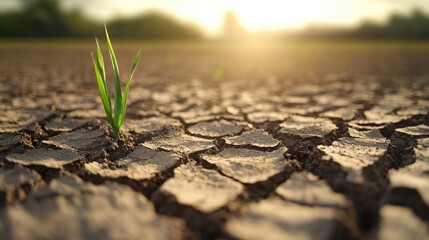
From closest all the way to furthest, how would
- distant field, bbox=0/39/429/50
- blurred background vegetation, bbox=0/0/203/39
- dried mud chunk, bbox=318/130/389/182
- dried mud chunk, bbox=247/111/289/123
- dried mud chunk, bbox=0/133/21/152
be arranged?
dried mud chunk, bbox=318/130/389/182
dried mud chunk, bbox=0/133/21/152
dried mud chunk, bbox=247/111/289/123
distant field, bbox=0/39/429/50
blurred background vegetation, bbox=0/0/203/39

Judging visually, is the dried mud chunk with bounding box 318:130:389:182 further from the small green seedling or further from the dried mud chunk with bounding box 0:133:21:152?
the dried mud chunk with bounding box 0:133:21:152

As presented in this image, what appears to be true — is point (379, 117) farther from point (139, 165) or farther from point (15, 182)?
point (15, 182)

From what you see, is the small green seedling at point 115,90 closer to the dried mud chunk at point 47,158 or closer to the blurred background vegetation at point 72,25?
the dried mud chunk at point 47,158

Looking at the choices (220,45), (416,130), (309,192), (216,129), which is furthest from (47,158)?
(220,45)

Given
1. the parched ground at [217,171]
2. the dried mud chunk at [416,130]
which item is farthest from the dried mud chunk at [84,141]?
the dried mud chunk at [416,130]

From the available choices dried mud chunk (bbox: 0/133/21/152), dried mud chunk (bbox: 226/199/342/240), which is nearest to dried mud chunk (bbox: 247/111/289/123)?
dried mud chunk (bbox: 226/199/342/240)
